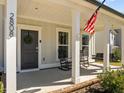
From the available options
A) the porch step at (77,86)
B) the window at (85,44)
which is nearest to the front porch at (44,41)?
the porch step at (77,86)

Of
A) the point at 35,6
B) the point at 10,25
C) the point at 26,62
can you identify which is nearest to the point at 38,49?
the point at 26,62

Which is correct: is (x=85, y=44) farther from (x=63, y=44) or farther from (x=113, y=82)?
(x=113, y=82)

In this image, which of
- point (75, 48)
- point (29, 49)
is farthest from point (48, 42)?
point (75, 48)

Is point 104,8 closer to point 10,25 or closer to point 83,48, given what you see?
point 10,25

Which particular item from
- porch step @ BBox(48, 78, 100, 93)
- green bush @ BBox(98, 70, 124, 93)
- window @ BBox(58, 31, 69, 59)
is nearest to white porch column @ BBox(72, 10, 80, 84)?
porch step @ BBox(48, 78, 100, 93)

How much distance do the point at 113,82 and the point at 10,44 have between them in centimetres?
329

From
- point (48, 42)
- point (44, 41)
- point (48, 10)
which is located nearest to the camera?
point (48, 10)

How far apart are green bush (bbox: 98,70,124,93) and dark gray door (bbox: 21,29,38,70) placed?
4.36 m

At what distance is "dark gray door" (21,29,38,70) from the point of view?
904 centimetres

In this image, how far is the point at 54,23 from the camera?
35.1 feet

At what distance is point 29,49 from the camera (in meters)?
9.34

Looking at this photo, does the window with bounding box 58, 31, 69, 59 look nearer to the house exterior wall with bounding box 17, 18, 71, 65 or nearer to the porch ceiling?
the house exterior wall with bounding box 17, 18, 71, 65

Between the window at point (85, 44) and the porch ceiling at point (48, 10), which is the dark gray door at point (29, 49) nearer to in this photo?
the porch ceiling at point (48, 10)

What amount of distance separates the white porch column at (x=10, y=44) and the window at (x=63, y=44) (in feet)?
22.4
